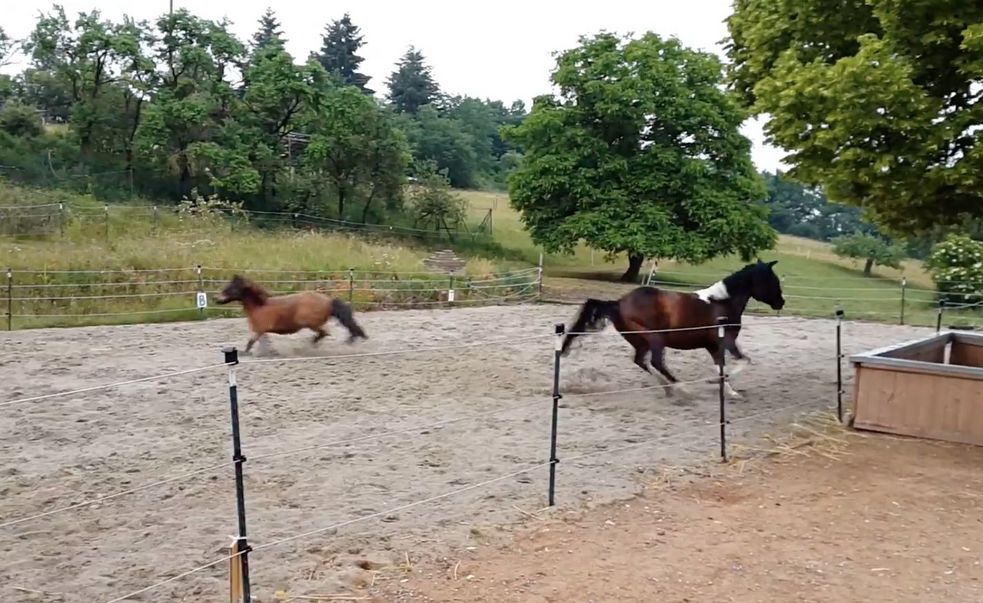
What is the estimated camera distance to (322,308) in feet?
34.9

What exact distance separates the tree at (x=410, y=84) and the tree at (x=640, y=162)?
110 feet

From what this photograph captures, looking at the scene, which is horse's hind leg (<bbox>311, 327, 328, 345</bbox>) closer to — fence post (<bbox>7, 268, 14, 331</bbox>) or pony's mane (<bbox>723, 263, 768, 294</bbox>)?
fence post (<bbox>7, 268, 14, 331</bbox>)

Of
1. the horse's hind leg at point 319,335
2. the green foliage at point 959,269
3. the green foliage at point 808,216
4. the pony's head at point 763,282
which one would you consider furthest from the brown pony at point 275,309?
the green foliage at point 808,216

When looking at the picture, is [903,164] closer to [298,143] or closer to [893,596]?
[893,596]

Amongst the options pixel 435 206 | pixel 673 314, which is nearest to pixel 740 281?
pixel 673 314

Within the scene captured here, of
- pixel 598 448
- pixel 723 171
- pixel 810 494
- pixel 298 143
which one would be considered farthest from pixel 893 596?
pixel 298 143

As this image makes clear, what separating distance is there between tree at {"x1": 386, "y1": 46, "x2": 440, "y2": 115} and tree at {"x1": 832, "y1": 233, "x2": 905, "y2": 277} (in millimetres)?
31559

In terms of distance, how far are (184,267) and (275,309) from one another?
5912mm

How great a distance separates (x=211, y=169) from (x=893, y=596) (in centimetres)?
2535

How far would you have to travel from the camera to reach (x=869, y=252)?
3522 centimetres

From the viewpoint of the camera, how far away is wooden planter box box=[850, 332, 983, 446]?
267 inches

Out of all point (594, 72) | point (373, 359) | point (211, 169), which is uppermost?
point (594, 72)

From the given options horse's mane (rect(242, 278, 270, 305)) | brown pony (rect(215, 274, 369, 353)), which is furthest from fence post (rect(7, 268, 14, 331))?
horse's mane (rect(242, 278, 270, 305))

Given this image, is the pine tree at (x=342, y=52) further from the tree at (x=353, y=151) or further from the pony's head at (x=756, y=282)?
the pony's head at (x=756, y=282)
